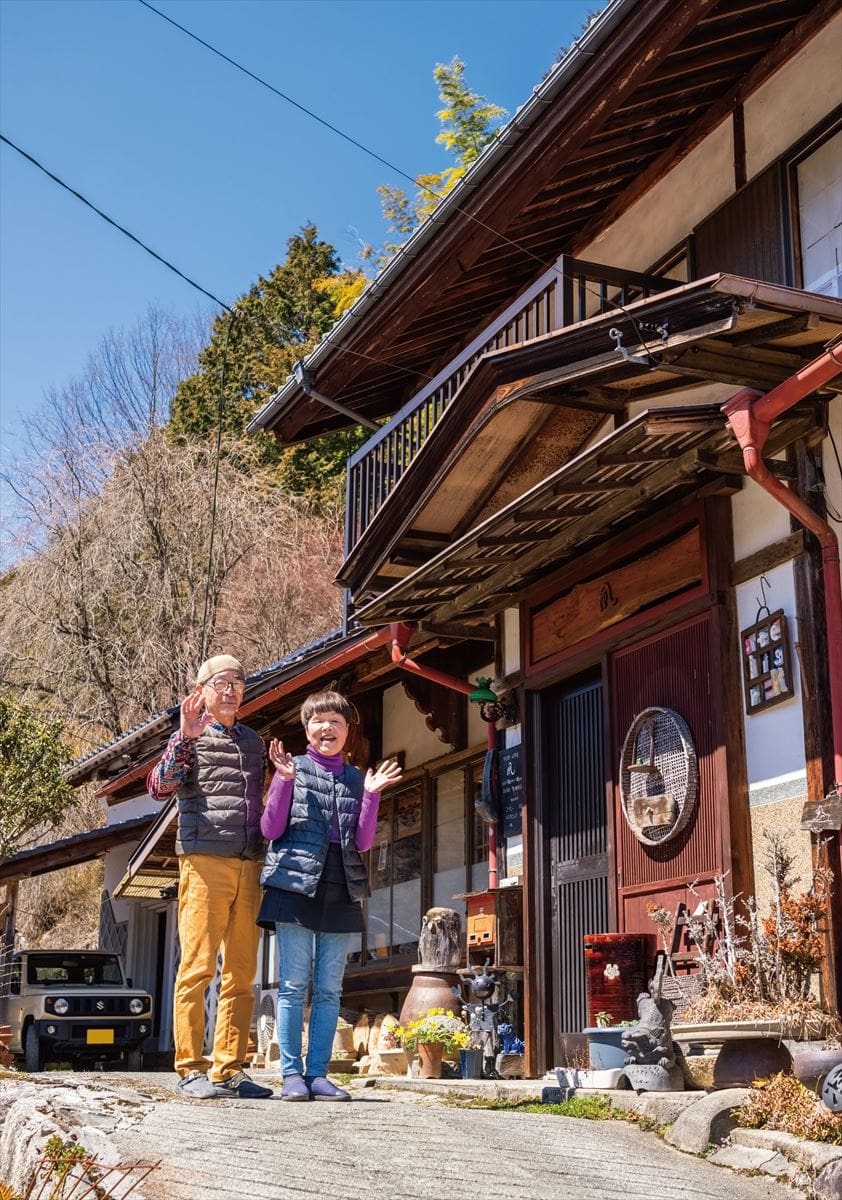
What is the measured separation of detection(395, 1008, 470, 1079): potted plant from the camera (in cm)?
959

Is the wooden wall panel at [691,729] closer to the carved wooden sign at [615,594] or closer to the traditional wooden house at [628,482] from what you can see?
the traditional wooden house at [628,482]

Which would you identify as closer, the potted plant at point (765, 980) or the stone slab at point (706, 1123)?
the stone slab at point (706, 1123)

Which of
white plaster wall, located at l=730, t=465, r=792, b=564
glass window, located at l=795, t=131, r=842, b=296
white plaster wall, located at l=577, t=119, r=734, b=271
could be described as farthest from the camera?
white plaster wall, located at l=577, t=119, r=734, b=271

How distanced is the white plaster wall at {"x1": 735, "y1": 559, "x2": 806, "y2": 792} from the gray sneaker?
3552 mm

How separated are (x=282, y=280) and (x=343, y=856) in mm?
29394

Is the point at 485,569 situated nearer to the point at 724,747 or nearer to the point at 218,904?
the point at 724,747

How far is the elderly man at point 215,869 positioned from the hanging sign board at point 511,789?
4090 millimetres

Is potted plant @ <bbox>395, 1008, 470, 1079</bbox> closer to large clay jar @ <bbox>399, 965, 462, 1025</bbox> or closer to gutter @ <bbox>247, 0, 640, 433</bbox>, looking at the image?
large clay jar @ <bbox>399, 965, 462, 1025</bbox>

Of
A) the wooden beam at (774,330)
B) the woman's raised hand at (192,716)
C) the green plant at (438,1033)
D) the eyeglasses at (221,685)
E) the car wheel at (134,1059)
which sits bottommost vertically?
the car wheel at (134,1059)

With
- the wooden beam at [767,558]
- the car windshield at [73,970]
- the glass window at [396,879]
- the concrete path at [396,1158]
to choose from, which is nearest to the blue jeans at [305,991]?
the concrete path at [396,1158]

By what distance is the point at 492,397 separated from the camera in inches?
360

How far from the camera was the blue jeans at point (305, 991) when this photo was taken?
679 cm

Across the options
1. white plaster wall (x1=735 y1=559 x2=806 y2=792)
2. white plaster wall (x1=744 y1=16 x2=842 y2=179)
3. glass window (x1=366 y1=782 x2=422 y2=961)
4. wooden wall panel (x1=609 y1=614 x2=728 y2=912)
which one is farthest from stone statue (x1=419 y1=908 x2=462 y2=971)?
white plaster wall (x1=744 y1=16 x2=842 y2=179)

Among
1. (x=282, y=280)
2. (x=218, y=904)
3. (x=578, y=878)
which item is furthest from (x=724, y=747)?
(x=282, y=280)
